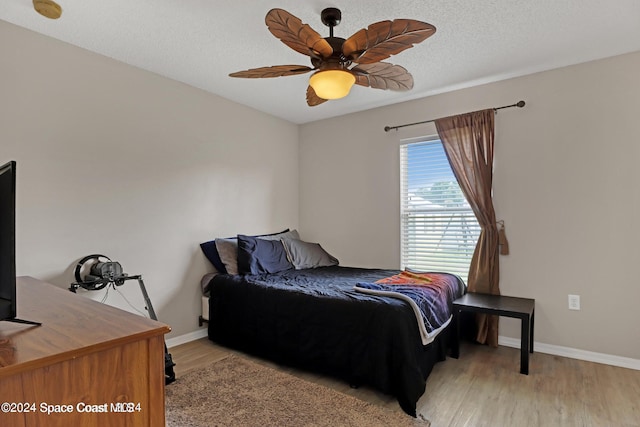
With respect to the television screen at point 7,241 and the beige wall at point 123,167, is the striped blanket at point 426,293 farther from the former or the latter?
the television screen at point 7,241

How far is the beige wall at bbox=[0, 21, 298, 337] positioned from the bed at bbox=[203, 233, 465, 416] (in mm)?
481

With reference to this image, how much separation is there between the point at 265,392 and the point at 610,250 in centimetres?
280

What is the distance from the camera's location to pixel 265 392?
7.43ft

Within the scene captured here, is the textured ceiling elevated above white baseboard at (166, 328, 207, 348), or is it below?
above

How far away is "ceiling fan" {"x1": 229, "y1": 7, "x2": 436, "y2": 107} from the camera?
1674 mm

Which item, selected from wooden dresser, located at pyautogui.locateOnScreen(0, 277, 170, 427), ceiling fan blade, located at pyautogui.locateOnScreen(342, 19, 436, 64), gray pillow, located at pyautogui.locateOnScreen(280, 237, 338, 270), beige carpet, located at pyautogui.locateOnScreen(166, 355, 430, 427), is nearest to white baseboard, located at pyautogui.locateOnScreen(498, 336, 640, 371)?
beige carpet, located at pyautogui.locateOnScreen(166, 355, 430, 427)

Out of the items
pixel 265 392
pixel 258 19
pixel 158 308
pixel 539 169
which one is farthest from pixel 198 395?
pixel 539 169

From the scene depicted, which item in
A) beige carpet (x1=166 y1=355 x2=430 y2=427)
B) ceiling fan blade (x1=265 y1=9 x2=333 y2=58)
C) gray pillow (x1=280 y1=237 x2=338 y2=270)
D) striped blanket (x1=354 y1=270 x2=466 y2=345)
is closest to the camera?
ceiling fan blade (x1=265 y1=9 x2=333 y2=58)

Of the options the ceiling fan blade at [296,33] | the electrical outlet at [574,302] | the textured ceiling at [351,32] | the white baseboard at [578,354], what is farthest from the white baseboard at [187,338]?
the electrical outlet at [574,302]

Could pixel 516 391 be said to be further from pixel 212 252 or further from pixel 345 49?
pixel 212 252

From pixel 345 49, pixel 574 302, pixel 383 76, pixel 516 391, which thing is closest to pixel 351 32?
pixel 383 76

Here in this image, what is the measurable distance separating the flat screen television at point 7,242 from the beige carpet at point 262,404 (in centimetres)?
123

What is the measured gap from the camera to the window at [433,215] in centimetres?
334

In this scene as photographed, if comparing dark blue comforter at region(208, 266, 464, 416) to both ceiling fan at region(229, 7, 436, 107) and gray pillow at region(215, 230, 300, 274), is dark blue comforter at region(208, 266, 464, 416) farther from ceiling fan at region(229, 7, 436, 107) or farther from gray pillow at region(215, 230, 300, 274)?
ceiling fan at region(229, 7, 436, 107)
